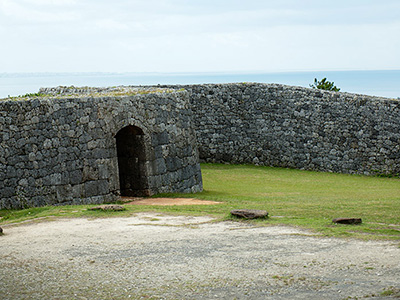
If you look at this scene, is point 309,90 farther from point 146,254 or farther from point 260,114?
point 146,254

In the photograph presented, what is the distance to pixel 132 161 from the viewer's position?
16703 millimetres

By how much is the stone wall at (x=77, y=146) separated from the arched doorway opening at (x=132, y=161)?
85 mm

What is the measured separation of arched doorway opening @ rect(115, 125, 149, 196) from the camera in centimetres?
1644

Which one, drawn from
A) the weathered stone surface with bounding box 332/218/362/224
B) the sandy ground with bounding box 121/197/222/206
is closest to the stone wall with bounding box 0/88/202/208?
the sandy ground with bounding box 121/197/222/206

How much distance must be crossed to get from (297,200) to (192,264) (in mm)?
7456

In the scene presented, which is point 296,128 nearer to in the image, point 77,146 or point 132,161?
point 132,161

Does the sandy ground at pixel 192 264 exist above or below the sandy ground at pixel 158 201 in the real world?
above

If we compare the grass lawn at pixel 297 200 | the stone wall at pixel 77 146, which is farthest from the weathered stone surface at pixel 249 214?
the stone wall at pixel 77 146

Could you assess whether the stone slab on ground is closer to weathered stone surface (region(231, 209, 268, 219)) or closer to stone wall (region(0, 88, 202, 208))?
weathered stone surface (region(231, 209, 268, 219))

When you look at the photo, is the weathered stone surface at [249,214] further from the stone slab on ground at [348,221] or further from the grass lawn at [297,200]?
the stone slab on ground at [348,221]

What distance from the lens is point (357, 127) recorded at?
23672 mm

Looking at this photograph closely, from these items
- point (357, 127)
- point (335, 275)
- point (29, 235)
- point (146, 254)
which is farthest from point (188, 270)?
point (357, 127)

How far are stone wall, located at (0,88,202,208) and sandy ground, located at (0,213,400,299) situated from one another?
4.06 m

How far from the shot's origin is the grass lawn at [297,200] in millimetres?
10281
